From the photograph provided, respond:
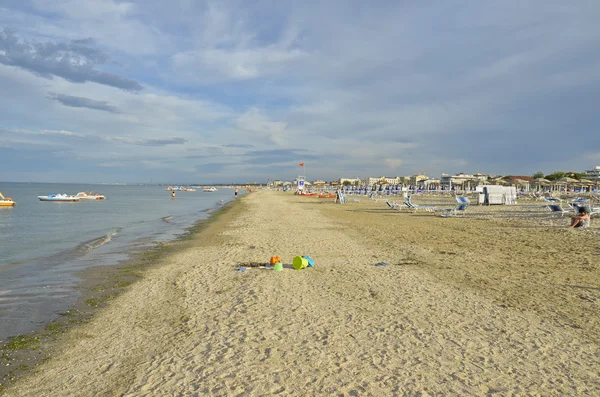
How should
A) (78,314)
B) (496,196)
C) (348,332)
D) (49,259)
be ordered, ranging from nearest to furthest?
1. (348,332)
2. (78,314)
3. (49,259)
4. (496,196)

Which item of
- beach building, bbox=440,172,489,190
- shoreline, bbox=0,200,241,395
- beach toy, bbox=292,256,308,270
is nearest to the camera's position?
shoreline, bbox=0,200,241,395

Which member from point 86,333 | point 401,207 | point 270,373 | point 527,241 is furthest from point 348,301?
point 401,207

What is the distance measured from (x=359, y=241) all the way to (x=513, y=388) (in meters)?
8.32

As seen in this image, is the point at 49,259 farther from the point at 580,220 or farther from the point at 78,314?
the point at 580,220

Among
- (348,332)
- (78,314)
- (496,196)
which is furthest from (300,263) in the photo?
(496,196)

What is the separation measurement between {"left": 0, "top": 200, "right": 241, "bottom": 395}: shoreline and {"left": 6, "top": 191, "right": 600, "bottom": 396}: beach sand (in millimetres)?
187

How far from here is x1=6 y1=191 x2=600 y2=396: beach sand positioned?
334cm

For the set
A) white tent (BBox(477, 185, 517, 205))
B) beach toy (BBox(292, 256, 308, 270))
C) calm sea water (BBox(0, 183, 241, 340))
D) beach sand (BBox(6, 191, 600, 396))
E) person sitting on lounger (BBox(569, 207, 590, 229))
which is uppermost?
white tent (BBox(477, 185, 517, 205))

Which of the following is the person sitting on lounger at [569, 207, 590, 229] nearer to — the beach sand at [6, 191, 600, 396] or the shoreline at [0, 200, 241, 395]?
the beach sand at [6, 191, 600, 396]

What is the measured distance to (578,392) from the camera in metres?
3.08

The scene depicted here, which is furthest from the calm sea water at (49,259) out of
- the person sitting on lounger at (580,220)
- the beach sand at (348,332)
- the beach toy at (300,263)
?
the person sitting on lounger at (580,220)

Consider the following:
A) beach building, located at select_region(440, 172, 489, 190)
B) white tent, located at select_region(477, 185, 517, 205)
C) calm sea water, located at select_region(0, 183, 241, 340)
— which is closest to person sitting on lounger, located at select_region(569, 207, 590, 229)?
white tent, located at select_region(477, 185, 517, 205)

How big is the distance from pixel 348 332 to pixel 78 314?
13.9ft

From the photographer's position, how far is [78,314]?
5.66 metres
